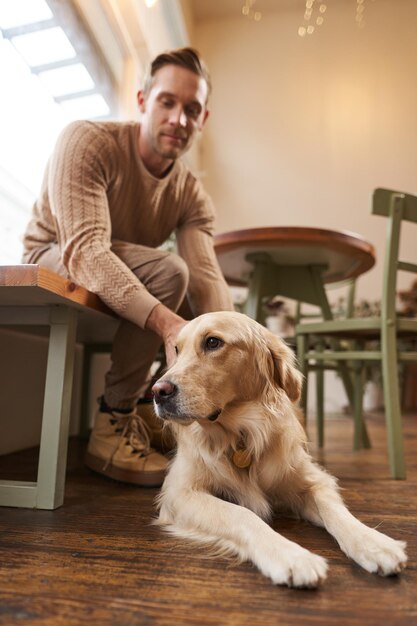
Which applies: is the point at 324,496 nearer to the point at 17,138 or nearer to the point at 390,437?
the point at 390,437

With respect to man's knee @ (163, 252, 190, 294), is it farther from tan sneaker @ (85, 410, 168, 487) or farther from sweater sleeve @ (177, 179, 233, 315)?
tan sneaker @ (85, 410, 168, 487)

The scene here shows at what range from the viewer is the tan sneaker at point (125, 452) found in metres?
1.56

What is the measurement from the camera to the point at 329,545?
1.01 m

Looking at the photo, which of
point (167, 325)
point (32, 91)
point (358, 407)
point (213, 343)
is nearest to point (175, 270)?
point (167, 325)

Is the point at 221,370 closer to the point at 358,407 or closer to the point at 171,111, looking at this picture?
the point at 171,111

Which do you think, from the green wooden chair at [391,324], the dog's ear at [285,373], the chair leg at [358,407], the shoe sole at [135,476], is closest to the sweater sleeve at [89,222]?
the dog's ear at [285,373]

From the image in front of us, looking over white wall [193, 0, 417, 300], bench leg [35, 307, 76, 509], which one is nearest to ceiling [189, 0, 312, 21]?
white wall [193, 0, 417, 300]

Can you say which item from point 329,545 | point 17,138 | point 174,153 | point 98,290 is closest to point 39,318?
point 98,290

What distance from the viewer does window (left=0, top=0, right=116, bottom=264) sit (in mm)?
2135

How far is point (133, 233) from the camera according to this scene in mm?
1842

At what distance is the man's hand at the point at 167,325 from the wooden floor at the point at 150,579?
427 mm

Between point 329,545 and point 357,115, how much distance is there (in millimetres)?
5751

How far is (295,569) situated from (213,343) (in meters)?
0.54

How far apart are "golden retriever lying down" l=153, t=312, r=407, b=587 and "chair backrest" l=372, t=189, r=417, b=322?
685 mm
